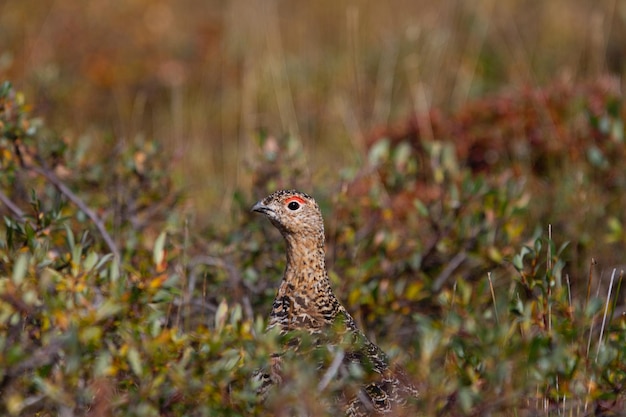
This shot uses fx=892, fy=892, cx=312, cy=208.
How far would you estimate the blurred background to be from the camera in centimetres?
849

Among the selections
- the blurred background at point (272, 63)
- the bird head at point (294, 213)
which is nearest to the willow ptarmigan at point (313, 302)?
the bird head at point (294, 213)

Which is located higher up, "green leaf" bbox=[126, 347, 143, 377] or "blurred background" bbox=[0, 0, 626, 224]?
"green leaf" bbox=[126, 347, 143, 377]

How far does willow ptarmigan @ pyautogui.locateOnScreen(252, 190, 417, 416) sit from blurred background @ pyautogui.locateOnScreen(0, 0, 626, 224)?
10.6 ft

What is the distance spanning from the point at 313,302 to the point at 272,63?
436 centimetres

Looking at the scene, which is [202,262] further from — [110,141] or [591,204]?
[591,204]

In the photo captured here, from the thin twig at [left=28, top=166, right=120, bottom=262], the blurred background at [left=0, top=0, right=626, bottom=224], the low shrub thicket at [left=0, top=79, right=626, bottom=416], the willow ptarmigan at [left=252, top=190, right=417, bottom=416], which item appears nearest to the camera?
the low shrub thicket at [left=0, top=79, right=626, bottom=416]

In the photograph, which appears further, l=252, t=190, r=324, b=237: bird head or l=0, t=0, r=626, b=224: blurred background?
l=0, t=0, r=626, b=224: blurred background

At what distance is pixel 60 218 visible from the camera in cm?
427

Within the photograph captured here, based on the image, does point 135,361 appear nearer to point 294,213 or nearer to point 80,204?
point 294,213

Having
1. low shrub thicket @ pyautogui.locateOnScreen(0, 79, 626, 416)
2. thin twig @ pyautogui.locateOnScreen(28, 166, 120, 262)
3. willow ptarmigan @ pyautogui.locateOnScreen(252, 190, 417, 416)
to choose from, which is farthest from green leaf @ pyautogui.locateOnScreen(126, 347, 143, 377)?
thin twig @ pyautogui.locateOnScreen(28, 166, 120, 262)

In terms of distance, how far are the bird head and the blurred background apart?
10.4 ft

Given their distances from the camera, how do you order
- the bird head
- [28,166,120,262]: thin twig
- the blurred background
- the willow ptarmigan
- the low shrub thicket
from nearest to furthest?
the low shrub thicket, the willow ptarmigan, the bird head, [28,166,120,262]: thin twig, the blurred background

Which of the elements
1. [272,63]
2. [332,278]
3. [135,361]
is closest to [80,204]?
[332,278]

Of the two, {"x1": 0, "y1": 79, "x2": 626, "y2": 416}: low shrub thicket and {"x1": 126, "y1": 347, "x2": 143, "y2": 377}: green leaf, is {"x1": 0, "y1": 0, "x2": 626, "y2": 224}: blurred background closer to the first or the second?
{"x1": 0, "y1": 79, "x2": 626, "y2": 416}: low shrub thicket
